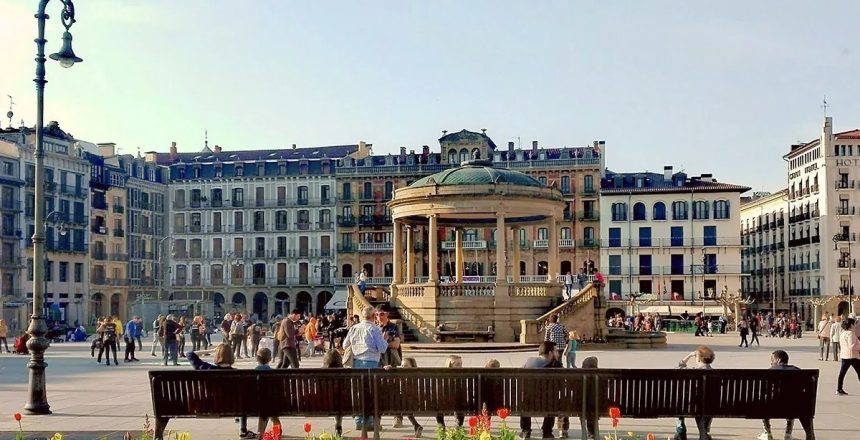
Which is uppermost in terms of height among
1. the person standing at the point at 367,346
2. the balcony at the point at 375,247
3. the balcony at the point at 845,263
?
→ the balcony at the point at 375,247

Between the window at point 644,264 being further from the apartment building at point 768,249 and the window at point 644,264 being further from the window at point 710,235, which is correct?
the apartment building at point 768,249

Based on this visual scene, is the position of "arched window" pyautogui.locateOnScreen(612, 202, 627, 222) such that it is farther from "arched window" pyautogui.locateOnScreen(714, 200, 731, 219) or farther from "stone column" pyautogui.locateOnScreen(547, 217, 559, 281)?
"stone column" pyautogui.locateOnScreen(547, 217, 559, 281)

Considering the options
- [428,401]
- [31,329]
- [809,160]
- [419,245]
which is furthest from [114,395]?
[809,160]

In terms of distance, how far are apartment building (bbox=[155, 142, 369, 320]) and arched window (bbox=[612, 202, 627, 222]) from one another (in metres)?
24.1

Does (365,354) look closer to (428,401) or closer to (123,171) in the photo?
(428,401)

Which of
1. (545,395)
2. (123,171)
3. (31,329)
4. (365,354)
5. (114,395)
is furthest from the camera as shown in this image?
(123,171)

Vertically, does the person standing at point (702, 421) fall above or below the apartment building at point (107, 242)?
below

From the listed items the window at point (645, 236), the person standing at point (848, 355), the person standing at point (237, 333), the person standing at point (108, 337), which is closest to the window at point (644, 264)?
the window at point (645, 236)

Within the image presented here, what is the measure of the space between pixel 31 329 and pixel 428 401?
7.51 metres

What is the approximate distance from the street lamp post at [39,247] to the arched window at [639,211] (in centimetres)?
7305

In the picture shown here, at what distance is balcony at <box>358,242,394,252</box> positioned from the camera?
88.6 metres

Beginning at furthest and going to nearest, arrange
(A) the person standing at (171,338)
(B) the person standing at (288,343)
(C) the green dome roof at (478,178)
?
(C) the green dome roof at (478,178) < (A) the person standing at (171,338) < (B) the person standing at (288,343)

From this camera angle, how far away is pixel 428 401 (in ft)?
41.3

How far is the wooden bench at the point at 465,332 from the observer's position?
36469 mm
